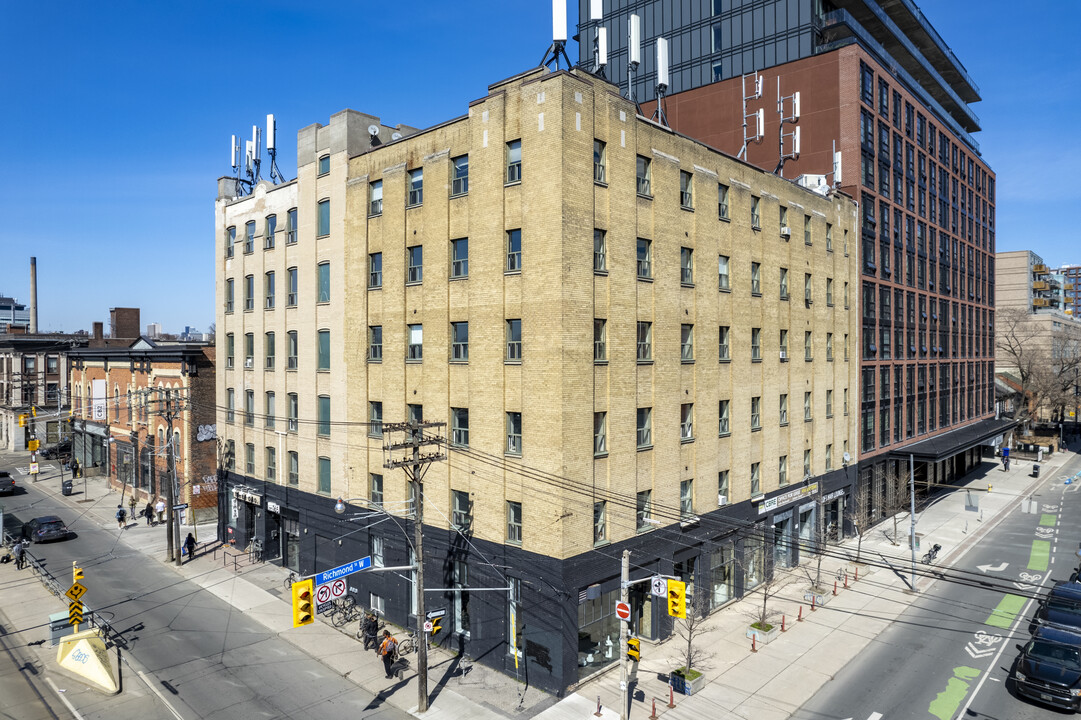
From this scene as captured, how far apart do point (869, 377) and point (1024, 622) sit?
69.2 ft

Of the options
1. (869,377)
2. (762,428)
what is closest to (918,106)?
(869,377)

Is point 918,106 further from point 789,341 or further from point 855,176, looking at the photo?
point 789,341

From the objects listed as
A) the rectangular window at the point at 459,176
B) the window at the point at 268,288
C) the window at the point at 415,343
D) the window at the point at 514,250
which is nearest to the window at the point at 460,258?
the rectangular window at the point at 459,176

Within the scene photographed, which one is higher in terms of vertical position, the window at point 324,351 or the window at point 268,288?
the window at point 268,288

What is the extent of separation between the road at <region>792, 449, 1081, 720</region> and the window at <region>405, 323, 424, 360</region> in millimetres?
19979

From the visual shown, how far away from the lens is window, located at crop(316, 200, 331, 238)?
35250mm

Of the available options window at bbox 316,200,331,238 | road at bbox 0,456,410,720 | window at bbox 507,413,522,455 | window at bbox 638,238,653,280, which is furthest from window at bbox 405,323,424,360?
road at bbox 0,456,410,720

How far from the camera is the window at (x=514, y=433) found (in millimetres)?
25391

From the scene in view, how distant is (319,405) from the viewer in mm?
35688

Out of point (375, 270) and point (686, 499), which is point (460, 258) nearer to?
point (375, 270)

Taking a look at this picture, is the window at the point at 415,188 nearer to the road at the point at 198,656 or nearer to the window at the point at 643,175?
the window at the point at 643,175

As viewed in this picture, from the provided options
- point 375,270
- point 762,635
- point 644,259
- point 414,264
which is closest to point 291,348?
point 375,270

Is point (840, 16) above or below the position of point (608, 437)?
above

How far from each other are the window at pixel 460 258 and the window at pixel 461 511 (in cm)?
908
